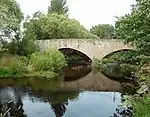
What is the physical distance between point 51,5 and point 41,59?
3734cm

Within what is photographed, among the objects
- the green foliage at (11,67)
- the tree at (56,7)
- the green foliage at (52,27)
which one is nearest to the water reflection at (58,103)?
the green foliage at (11,67)

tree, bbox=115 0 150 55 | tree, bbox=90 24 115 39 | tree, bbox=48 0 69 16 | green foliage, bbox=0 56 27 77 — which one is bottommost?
green foliage, bbox=0 56 27 77

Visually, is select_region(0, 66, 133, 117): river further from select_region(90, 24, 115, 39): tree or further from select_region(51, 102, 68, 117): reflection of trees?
select_region(90, 24, 115, 39): tree

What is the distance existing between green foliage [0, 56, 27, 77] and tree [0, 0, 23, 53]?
205cm

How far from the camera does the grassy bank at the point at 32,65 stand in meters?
33.1

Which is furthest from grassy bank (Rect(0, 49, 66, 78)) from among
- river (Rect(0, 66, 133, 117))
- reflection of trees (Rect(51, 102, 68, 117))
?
reflection of trees (Rect(51, 102, 68, 117))

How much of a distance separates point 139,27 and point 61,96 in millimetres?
9544

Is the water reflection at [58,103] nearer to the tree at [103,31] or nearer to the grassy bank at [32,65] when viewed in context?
the grassy bank at [32,65]

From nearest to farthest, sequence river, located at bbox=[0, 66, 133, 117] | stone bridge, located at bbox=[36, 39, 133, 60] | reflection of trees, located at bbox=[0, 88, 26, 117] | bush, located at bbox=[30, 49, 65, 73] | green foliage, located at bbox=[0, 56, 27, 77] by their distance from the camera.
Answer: reflection of trees, located at bbox=[0, 88, 26, 117]
river, located at bbox=[0, 66, 133, 117]
green foliage, located at bbox=[0, 56, 27, 77]
bush, located at bbox=[30, 49, 65, 73]
stone bridge, located at bbox=[36, 39, 133, 60]

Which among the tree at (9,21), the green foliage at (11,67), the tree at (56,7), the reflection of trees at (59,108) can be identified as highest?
the tree at (56,7)

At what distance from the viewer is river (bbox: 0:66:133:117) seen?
20.5 m

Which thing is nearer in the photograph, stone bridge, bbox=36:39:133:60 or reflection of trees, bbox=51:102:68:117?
reflection of trees, bbox=51:102:68:117

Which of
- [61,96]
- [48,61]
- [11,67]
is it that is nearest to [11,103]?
[61,96]

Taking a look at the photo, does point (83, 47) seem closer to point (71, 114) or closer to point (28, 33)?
point (28, 33)
